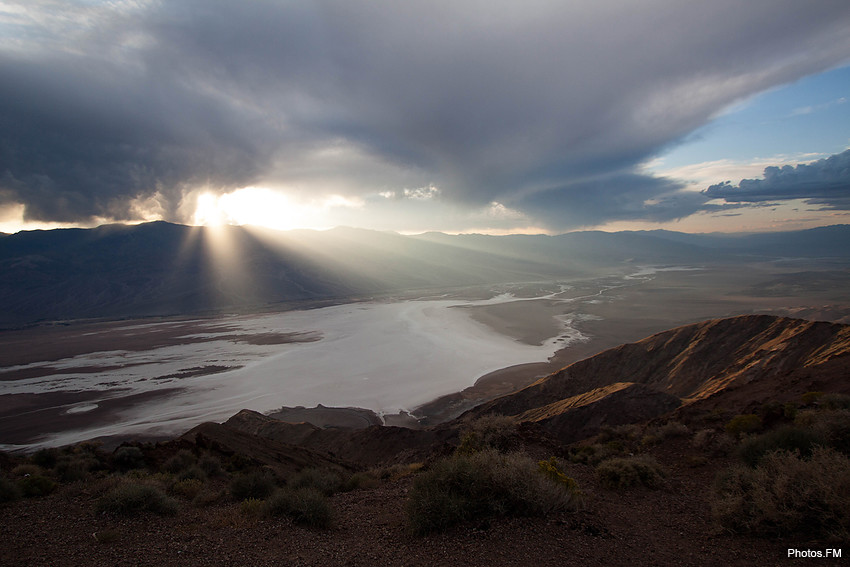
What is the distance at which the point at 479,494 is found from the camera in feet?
18.1

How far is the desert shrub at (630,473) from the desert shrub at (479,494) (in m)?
2.46

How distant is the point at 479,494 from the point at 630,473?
404 centimetres

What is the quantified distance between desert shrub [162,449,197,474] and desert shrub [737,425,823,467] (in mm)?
13137

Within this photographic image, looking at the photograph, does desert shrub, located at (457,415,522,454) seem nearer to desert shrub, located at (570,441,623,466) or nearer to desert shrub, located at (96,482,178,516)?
desert shrub, located at (570,441,623,466)

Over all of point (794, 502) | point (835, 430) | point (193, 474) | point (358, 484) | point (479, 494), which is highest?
point (794, 502)

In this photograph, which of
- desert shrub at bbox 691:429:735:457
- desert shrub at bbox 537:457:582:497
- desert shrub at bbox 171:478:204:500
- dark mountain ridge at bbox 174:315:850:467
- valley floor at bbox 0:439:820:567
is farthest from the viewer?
dark mountain ridge at bbox 174:315:850:467

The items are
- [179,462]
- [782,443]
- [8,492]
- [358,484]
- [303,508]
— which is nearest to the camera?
[303,508]

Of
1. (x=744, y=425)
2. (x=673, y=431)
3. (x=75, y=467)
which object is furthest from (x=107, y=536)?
(x=744, y=425)

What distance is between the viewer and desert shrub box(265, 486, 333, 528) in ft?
19.7

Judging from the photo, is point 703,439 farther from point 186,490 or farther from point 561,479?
point 186,490

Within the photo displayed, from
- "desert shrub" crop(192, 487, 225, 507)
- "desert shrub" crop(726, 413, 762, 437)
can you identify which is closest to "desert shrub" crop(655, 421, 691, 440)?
"desert shrub" crop(726, 413, 762, 437)

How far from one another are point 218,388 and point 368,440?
21.8 metres

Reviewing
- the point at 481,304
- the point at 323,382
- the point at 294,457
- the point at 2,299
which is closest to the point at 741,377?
the point at 294,457

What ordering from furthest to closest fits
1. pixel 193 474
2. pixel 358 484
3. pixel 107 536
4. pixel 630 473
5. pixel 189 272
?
pixel 189 272
pixel 193 474
pixel 358 484
pixel 630 473
pixel 107 536
